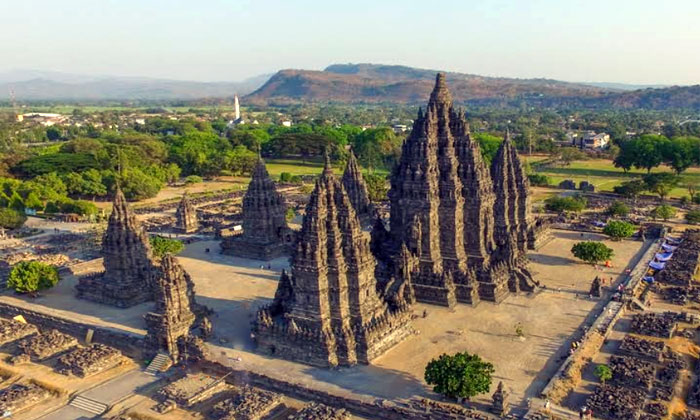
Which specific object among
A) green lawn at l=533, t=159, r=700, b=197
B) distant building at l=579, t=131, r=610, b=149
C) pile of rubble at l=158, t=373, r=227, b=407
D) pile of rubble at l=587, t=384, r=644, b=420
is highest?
distant building at l=579, t=131, r=610, b=149

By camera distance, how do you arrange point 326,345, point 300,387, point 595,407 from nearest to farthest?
point 595,407 → point 300,387 → point 326,345

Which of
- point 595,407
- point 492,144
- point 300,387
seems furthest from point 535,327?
point 492,144

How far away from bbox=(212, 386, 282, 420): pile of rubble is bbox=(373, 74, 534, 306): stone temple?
16.5m

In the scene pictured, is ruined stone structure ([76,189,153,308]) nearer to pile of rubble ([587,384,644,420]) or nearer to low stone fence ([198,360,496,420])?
low stone fence ([198,360,496,420])

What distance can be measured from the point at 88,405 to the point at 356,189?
3865 cm

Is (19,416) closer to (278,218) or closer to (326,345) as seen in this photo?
(326,345)

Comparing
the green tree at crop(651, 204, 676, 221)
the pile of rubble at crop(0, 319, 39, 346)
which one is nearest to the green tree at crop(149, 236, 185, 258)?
the pile of rubble at crop(0, 319, 39, 346)

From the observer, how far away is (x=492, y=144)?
379 feet

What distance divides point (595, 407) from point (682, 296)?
899 inches

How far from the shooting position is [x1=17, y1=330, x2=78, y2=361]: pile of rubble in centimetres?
4012

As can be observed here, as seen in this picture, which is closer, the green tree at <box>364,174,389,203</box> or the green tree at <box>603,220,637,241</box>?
the green tree at <box>603,220,637,241</box>

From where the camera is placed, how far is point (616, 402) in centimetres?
3155

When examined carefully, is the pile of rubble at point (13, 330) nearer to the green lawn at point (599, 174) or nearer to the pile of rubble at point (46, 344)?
the pile of rubble at point (46, 344)

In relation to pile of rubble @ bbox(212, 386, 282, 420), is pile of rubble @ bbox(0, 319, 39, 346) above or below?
below
